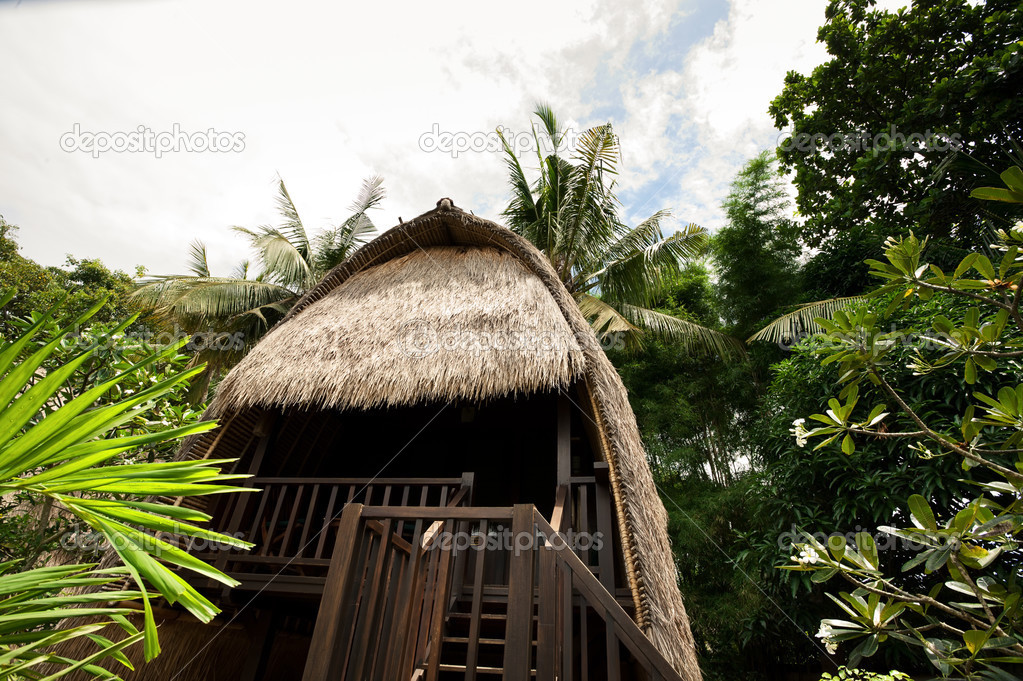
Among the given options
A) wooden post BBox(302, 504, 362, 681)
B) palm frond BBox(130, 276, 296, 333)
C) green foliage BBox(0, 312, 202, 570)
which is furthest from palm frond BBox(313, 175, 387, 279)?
wooden post BBox(302, 504, 362, 681)

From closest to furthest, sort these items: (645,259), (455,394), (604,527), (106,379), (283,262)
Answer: (604,527)
(106,379)
(455,394)
(645,259)
(283,262)

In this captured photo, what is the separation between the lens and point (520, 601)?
202 cm

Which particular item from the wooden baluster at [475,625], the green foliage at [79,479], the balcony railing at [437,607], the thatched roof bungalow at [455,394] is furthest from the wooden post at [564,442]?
the green foliage at [79,479]

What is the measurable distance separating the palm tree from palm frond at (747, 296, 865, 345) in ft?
27.4

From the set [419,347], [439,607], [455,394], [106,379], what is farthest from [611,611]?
[106,379]

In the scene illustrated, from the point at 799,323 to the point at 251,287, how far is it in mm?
9804

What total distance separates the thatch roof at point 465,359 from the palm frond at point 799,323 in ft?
13.8

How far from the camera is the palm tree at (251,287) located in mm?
8641

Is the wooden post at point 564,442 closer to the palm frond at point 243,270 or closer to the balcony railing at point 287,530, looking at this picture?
the balcony railing at point 287,530

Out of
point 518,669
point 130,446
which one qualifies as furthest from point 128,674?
point 130,446

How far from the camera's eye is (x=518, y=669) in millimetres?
1866

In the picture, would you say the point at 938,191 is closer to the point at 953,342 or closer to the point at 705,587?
the point at 953,342

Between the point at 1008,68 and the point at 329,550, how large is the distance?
28.2 feet

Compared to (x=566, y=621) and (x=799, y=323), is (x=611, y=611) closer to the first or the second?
(x=566, y=621)
